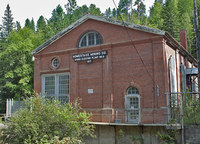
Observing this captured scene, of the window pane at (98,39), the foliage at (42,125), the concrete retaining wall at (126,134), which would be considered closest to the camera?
the foliage at (42,125)

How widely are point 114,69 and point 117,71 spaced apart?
29 cm

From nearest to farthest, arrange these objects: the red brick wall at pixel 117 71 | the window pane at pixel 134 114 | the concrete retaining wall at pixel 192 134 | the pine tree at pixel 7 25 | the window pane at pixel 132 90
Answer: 1. the concrete retaining wall at pixel 192 134
2. the red brick wall at pixel 117 71
3. the window pane at pixel 134 114
4. the window pane at pixel 132 90
5. the pine tree at pixel 7 25

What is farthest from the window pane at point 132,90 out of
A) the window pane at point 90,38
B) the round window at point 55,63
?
the round window at point 55,63

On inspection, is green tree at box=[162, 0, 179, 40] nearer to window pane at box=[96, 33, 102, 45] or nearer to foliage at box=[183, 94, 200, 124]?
window pane at box=[96, 33, 102, 45]

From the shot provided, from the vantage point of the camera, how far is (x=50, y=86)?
2002cm

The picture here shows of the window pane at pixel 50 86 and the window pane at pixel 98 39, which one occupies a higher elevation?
the window pane at pixel 98 39

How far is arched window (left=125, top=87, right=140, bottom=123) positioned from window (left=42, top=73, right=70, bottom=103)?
534 cm

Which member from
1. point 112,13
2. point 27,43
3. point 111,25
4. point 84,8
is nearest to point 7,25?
point 84,8

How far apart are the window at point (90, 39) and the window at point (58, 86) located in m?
2.98

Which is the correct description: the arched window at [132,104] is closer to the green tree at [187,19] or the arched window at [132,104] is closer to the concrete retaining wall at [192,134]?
the concrete retaining wall at [192,134]

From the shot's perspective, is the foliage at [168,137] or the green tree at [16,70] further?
the green tree at [16,70]

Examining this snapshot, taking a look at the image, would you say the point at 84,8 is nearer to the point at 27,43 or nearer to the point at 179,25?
the point at 179,25

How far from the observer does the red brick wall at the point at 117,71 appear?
50.1 ft

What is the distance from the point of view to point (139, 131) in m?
14.5
